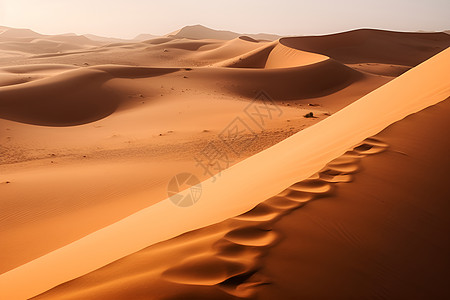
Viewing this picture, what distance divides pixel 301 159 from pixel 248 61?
79.2ft

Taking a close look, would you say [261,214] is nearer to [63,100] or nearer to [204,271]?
[204,271]

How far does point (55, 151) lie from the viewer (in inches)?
340

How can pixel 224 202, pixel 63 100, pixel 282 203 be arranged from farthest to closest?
pixel 63 100 < pixel 224 202 < pixel 282 203

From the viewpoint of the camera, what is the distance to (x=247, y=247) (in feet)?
6.04

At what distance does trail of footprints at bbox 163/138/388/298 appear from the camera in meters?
1.63

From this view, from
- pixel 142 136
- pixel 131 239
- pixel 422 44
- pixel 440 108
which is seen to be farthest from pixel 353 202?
pixel 422 44

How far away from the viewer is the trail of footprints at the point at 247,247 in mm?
1632

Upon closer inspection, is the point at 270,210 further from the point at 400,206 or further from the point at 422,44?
the point at 422,44

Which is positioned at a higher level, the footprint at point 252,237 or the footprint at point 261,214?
the footprint at point 261,214

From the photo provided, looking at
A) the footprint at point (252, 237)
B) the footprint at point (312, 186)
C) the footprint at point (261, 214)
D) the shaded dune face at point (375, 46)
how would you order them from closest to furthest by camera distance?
the footprint at point (252, 237), the footprint at point (261, 214), the footprint at point (312, 186), the shaded dune face at point (375, 46)

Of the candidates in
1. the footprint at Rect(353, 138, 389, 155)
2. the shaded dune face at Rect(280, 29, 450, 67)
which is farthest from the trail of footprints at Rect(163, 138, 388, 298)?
the shaded dune face at Rect(280, 29, 450, 67)

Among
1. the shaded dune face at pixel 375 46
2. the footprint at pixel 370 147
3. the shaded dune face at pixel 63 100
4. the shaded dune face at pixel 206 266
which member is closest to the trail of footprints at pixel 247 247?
the shaded dune face at pixel 206 266

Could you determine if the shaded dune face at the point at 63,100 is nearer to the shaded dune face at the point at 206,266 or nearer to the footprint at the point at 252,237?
the shaded dune face at the point at 206,266

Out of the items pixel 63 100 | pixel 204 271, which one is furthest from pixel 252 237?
pixel 63 100
